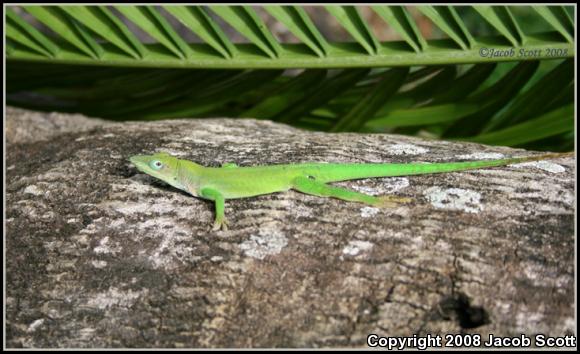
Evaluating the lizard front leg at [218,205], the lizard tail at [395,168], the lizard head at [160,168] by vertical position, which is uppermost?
the lizard head at [160,168]

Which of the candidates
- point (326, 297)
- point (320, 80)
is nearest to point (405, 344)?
point (326, 297)

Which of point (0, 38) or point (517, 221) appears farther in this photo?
point (0, 38)

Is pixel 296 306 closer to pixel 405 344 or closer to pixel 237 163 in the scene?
pixel 405 344

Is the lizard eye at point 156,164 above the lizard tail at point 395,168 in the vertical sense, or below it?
above

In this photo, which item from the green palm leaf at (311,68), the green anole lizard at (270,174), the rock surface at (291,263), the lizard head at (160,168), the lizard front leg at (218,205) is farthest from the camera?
the green palm leaf at (311,68)

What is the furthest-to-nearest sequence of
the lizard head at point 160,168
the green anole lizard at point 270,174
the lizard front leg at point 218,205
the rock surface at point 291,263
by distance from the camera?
the lizard head at point 160,168
the green anole lizard at point 270,174
the lizard front leg at point 218,205
the rock surface at point 291,263

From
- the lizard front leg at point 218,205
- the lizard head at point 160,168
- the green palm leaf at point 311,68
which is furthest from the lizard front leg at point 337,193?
the green palm leaf at point 311,68

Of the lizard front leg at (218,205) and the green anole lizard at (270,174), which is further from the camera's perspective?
the green anole lizard at (270,174)

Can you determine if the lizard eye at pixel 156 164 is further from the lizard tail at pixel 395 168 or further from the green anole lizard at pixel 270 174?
the lizard tail at pixel 395 168

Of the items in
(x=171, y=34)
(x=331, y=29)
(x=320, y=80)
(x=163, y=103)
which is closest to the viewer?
(x=171, y=34)
